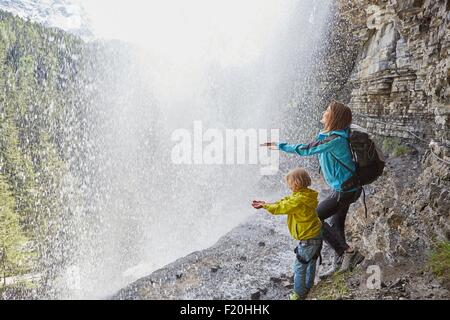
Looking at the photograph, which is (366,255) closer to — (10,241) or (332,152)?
(332,152)

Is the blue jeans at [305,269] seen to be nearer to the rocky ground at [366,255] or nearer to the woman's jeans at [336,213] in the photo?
the rocky ground at [366,255]

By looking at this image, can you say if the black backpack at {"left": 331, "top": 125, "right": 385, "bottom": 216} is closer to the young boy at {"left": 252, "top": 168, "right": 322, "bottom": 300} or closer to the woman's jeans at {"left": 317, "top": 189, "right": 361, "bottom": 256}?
the woman's jeans at {"left": 317, "top": 189, "right": 361, "bottom": 256}

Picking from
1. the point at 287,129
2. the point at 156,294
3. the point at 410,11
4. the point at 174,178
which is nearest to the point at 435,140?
the point at 410,11

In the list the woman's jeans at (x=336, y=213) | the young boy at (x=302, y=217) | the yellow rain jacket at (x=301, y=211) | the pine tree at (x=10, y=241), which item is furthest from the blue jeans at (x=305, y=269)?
the pine tree at (x=10, y=241)

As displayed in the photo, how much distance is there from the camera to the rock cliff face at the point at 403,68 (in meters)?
4.67

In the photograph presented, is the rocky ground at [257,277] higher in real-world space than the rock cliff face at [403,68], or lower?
lower

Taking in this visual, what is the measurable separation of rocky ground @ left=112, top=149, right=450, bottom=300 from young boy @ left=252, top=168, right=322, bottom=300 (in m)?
0.39

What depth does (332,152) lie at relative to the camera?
315cm

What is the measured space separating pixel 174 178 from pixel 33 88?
36.8 metres

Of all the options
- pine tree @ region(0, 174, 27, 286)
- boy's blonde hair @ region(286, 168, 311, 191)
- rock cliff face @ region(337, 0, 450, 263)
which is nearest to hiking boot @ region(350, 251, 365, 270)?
rock cliff face @ region(337, 0, 450, 263)

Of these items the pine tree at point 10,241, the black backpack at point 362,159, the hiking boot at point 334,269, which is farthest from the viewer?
the pine tree at point 10,241

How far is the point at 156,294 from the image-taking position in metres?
5.74

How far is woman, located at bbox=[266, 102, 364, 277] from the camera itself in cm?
→ 312
